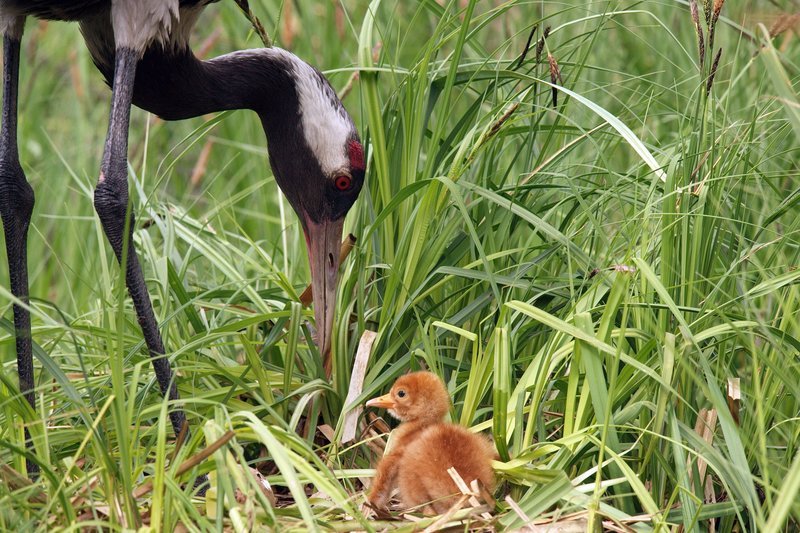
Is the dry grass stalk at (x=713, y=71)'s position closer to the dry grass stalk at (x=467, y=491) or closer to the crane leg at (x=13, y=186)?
the dry grass stalk at (x=467, y=491)

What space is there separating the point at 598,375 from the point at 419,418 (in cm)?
56

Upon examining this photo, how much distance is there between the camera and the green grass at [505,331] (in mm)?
2688

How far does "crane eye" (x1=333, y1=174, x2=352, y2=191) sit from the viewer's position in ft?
12.7

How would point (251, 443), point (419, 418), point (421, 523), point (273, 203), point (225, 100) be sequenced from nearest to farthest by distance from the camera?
point (421, 523)
point (419, 418)
point (251, 443)
point (225, 100)
point (273, 203)

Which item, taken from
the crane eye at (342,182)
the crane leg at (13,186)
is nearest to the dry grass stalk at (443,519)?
the crane eye at (342,182)

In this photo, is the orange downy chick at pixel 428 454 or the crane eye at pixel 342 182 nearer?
the orange downy chick at pixel 428 454

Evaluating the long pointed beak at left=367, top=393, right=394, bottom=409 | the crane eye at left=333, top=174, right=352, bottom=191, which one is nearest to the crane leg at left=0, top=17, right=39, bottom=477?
the crane eye at left=333, top=174, right=352, bottom=191

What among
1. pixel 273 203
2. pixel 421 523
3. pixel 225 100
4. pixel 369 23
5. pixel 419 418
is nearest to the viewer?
pixel 421 523

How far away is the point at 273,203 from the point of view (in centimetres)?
626

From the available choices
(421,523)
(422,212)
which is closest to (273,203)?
(422,212)

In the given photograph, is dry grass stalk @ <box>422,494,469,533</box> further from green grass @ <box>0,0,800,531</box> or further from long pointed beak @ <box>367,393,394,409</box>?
long pointed beak @ <box>367,393,394,409</box>

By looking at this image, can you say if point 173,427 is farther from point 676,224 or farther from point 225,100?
point 676,224

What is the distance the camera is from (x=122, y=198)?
3.50 m

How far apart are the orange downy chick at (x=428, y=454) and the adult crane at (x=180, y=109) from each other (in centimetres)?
56
